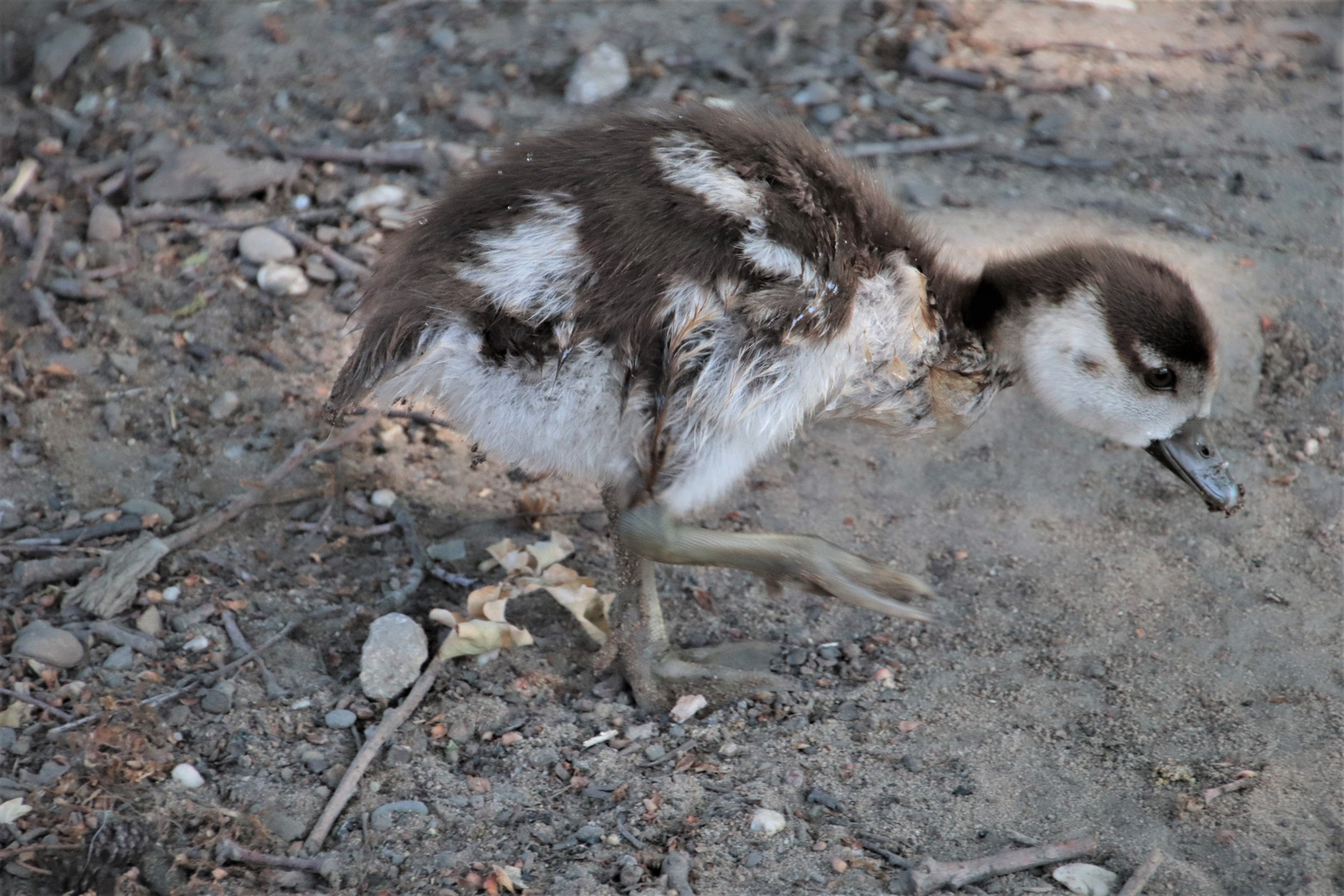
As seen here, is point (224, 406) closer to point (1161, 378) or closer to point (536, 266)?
point (536, 266)

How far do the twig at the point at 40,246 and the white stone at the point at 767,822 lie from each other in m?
2.88

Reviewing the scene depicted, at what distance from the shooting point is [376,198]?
4.45m

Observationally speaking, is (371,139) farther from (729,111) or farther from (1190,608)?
(1190,608)

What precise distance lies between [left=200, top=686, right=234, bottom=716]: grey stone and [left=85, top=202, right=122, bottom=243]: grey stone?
1.97 metres

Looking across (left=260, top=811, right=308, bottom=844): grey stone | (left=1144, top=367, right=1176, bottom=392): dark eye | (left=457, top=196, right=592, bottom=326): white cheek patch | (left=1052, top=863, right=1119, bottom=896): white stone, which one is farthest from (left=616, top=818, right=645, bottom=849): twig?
(left=1144, top=367, right=1176, bottom=392): dark eye

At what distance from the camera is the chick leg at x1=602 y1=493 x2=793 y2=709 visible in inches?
120

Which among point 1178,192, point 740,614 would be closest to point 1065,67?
point 1178,192

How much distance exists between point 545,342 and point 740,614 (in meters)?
1.10

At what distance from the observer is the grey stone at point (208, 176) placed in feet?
14.2

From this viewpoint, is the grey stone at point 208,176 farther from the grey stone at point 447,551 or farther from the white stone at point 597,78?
the grey stone at point 447,551

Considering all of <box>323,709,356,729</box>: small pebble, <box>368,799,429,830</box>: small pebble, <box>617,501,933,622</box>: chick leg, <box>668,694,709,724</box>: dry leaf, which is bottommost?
<box>668,694,709,724</box>: dry leaf

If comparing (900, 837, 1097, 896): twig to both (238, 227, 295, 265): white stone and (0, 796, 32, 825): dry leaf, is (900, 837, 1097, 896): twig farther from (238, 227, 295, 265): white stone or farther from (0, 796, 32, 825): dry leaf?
Answer: (238, 227, 295, 265): white stone

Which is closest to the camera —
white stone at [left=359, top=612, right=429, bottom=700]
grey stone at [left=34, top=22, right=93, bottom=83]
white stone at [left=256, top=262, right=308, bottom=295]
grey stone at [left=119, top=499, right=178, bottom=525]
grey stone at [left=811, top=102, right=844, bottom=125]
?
white stone at [left=359, top=612, right=429, bottom=700]

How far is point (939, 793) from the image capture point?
275 cm
